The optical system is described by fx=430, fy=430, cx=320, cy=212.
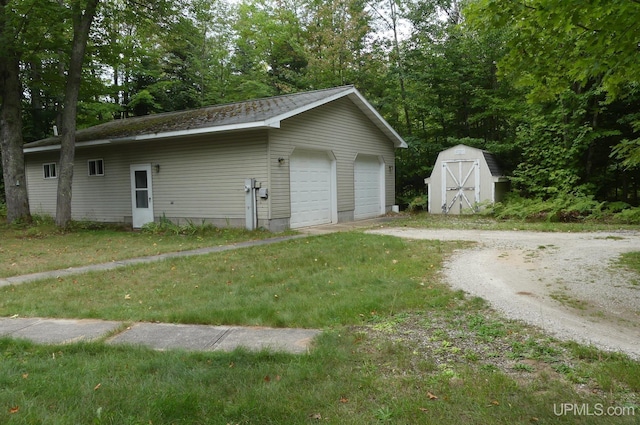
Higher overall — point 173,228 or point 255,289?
point 173,228

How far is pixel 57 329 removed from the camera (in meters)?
4.32

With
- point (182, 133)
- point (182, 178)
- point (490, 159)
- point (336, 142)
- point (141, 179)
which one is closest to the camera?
point (182, 133)

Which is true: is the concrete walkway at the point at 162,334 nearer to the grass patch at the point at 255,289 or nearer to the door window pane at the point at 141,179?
the grass patch at the point at 255,289

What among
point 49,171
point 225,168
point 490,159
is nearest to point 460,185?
point 490,159

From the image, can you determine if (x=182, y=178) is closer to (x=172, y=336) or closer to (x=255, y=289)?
(x=255, y=289)

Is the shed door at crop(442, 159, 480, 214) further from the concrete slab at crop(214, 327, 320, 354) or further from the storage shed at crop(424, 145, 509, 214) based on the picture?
the concrete slab at crop(214, 327, 320, 354)

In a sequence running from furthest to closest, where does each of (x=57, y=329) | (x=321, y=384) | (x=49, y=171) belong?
(x=49, y=171), (x=57, y=329), (x=321, y=384)

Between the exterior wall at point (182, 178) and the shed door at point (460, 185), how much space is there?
790cm

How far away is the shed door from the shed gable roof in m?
2.58

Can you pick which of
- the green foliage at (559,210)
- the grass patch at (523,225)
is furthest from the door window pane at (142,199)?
the green foliage at (559,210)

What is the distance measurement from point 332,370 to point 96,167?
1526 cm

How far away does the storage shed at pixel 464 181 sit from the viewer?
1547 centimetres

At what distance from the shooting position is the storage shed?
50.8ft

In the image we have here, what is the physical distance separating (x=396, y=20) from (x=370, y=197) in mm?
10964
